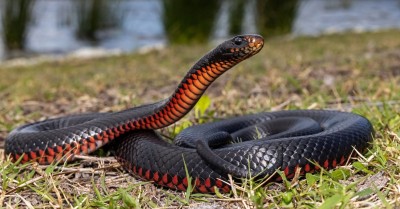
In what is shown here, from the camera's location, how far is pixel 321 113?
14.8ft

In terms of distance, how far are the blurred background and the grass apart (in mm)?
4074

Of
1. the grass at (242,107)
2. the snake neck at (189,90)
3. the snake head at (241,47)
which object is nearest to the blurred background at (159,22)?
the grass at (242,107)

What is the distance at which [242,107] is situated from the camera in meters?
5.46

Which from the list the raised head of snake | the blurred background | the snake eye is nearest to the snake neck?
the raised head of snake

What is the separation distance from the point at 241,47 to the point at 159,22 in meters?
17.3

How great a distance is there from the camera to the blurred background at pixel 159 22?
1546 centimetres

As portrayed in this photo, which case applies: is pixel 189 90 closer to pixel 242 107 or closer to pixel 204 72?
pixel 204 72

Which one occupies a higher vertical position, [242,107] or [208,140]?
[208,140]

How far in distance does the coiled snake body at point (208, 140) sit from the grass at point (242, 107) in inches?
3.5

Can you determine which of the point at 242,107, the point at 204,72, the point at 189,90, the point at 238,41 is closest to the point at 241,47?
the point at 238,41

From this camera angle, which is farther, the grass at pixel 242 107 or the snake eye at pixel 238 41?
the snake eye at pixel 238 41

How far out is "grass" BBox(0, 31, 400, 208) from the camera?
323 centimetres

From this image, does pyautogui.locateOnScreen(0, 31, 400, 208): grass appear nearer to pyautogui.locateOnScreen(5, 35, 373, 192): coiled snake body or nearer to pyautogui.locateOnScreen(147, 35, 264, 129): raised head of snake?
pyautogui.locateOnScreen(5, 35, 373, 192): coiled snake body

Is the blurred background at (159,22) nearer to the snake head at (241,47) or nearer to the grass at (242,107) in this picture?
the grass at (242,107)
